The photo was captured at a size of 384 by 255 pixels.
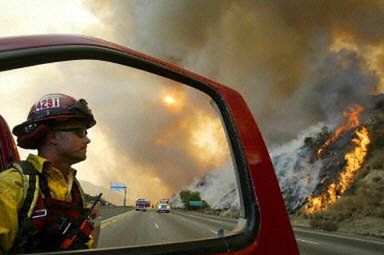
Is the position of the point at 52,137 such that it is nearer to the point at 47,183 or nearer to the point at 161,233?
the point at 47,183

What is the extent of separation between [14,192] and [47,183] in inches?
7.9

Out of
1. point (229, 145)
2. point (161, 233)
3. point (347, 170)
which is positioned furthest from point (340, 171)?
point (229, 145)

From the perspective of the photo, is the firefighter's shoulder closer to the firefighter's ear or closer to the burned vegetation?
the firefighter's ear

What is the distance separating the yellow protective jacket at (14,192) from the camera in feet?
3.67

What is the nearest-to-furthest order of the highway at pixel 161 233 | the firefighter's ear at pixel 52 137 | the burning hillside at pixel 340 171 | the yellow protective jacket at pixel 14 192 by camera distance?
the yellow protective jacket at pixel 14 192, the highway at pixel 161 233, the firefighter's ear at pixel 52 137, the burning hillside at pixel 340 171

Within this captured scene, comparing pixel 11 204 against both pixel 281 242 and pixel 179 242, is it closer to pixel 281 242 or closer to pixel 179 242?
pixel 179 242

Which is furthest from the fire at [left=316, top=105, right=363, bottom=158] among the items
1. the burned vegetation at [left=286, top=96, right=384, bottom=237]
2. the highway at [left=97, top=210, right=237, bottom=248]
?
the highway at [left=97, top=210, right=237, bottom=248]

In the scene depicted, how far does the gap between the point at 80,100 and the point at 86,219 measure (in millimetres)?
487

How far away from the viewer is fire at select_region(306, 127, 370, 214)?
45.0 metres

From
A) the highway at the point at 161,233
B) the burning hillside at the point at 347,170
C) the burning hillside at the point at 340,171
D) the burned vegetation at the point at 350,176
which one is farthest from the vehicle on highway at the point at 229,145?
the burning hillside at the point at 347,170

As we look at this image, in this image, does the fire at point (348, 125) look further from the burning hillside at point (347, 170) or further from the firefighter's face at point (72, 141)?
the firefighter's face at point (72, 141)

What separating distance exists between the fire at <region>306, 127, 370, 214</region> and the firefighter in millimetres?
45034

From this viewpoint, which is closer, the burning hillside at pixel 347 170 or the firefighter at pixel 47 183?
the firefighter at pixel 47 183

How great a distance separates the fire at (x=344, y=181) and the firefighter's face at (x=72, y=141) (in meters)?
45.0
